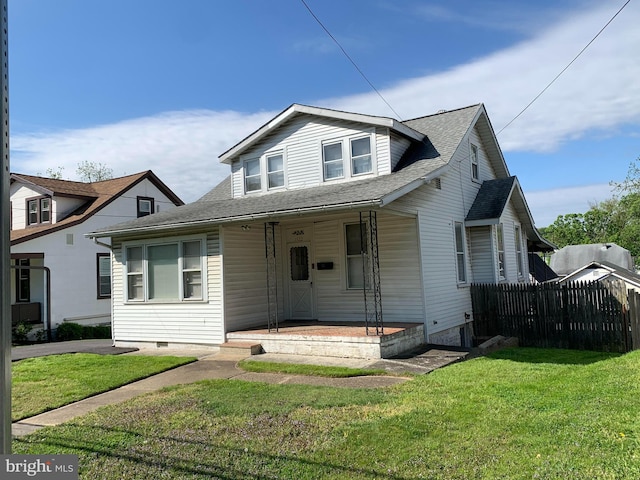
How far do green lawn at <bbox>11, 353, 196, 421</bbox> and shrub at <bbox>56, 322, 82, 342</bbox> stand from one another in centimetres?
855

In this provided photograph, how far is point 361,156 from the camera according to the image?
12.8 metres

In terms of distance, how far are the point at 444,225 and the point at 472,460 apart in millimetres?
9112


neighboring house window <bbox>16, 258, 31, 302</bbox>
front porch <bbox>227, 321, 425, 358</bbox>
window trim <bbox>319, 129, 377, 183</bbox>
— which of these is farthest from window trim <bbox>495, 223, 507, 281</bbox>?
neighboring house window <bbox>16, 258, 31, 302</bbox>

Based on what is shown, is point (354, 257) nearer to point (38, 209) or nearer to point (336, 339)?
point (336, 339)

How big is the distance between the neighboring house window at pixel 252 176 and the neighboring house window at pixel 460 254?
241 inches

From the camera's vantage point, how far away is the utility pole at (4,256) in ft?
8.86

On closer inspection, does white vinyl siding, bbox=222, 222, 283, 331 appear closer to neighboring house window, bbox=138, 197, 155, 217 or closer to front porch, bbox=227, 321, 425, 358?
front porch, bbox=227, 321, 425, 358

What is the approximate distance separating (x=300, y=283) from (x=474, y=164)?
7310 millimetres

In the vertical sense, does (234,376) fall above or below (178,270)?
below

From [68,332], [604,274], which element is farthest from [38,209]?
[604,274]

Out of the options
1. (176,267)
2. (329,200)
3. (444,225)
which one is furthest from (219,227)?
(444,225)

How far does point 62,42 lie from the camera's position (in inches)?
290

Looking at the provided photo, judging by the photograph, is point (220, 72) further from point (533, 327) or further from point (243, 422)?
Answer: point (533, 327)

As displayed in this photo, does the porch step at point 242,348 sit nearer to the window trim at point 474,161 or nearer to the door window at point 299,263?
the door window at point 299,263
